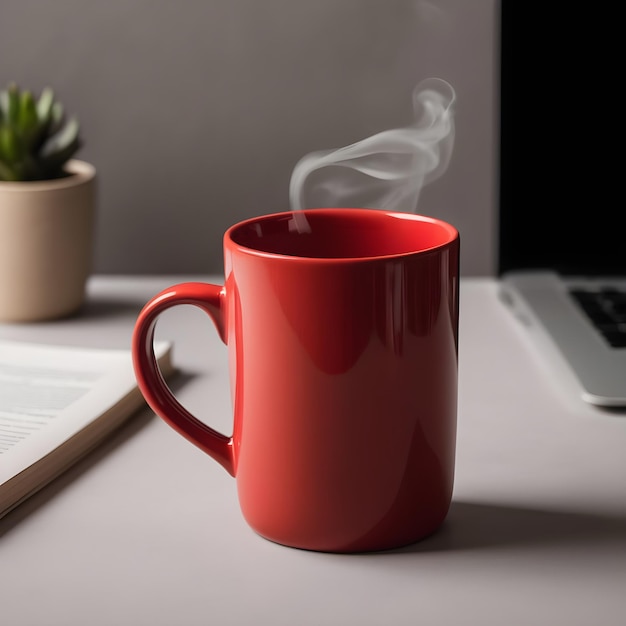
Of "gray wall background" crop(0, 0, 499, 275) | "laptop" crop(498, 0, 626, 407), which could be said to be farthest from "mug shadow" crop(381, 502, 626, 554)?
"gray wall background" crop(0, 0, 499, 275)

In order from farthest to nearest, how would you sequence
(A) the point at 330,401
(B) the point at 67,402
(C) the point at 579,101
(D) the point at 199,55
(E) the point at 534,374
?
1. (D) the point at 199,55
2. (C) the point at 579,101
3. (E) the point at 534,374
4. (B) the point at 67,402
5. (A) the point at 330,401

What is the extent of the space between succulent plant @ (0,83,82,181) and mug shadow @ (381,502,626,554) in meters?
0.59

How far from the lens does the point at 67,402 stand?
25.2 inches

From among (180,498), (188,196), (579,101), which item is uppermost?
(579,101)

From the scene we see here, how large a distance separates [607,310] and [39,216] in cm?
55

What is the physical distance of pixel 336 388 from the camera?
432mm

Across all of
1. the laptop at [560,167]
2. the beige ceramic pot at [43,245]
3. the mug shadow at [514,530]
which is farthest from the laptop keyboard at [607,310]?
the beige ceramic pot at [43,245]

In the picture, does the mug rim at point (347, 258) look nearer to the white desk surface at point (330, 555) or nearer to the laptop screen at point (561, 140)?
the white desk surface at point (330, 555)

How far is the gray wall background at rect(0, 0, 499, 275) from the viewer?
1.01 meters

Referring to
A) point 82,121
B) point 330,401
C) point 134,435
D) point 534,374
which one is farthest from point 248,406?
point 82,121

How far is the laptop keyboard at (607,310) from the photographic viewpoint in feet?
2.50

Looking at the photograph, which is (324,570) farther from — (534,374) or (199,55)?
(199,55)

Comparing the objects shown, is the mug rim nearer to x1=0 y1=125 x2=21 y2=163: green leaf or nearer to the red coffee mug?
the red coffee mug

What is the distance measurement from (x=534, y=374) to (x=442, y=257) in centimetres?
33
